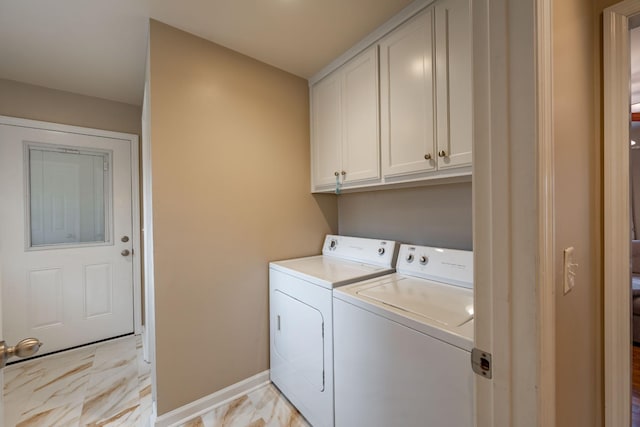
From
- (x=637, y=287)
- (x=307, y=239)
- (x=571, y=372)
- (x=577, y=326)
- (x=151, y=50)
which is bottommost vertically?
(x=637, y=287)

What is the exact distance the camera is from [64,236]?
2525 millimetres

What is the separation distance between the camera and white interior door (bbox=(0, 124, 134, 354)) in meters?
2.29

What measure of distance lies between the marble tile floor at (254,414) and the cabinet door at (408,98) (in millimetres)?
1578

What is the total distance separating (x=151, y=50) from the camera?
1594 mm

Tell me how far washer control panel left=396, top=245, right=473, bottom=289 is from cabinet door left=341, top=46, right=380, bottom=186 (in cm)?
52

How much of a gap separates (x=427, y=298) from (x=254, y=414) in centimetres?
131

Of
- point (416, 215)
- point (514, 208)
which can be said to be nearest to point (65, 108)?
point (416, 215)

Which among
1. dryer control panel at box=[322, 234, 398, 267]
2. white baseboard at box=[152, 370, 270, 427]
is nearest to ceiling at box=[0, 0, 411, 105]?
dryer control panel at box=[322, 234, 398, 267]

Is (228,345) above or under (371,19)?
under

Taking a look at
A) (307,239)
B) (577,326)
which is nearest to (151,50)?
(307,239)

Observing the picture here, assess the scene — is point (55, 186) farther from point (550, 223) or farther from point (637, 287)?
point (637, 287)

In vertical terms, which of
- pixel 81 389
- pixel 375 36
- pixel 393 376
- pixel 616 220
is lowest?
pixel 81 389

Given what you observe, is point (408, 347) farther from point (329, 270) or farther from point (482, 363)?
A: point (329, 270)

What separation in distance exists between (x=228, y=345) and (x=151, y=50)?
1.88m
